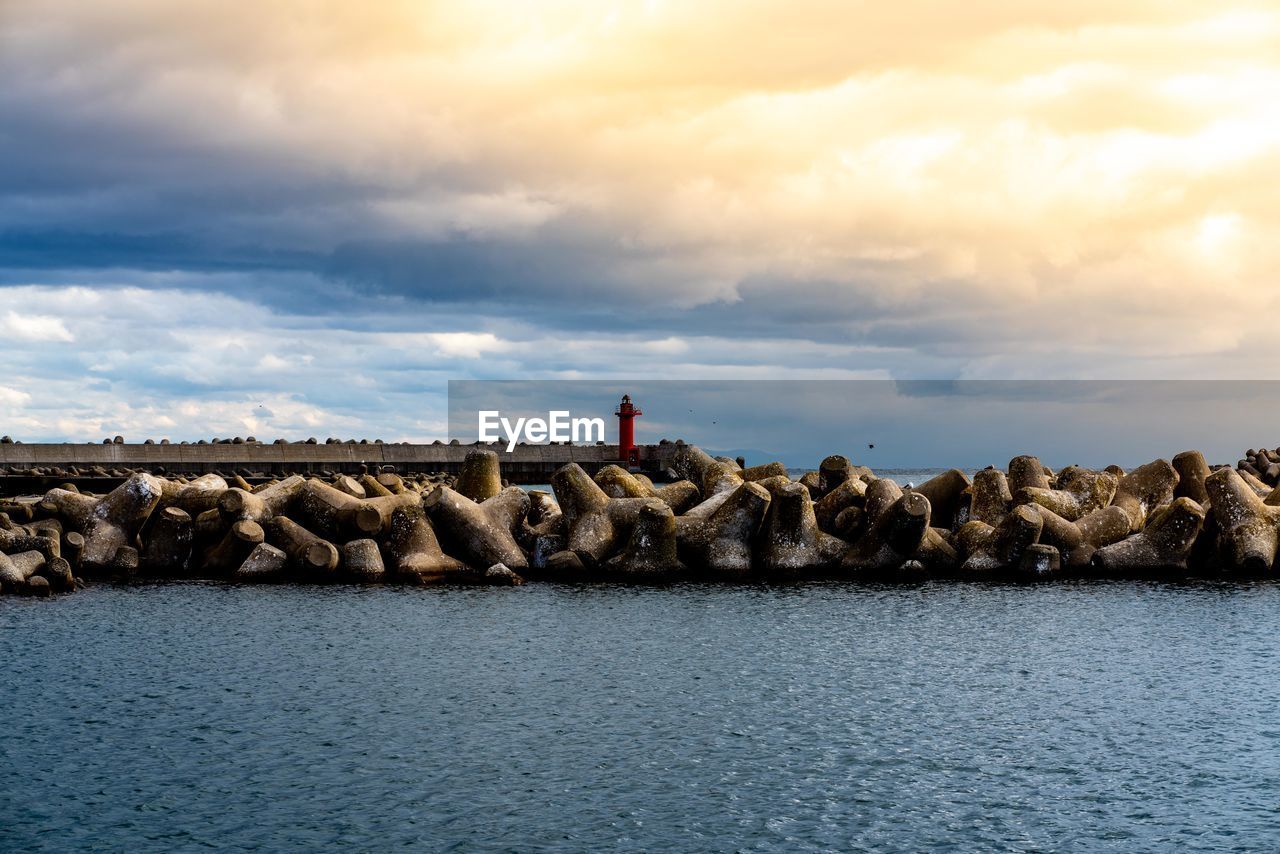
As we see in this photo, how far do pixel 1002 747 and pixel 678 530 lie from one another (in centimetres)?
1541

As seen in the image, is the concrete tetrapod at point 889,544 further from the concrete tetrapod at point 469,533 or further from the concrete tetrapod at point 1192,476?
the concrete tetrapod at point 1192,476

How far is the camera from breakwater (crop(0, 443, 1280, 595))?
2891 centimetres

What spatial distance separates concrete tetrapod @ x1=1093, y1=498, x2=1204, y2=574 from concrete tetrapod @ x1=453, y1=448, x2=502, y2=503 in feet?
49.5

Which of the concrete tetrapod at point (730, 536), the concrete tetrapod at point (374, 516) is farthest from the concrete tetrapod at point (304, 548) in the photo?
the concrete tetrapod at point (730, 536)

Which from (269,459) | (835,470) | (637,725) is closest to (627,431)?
(269,459)

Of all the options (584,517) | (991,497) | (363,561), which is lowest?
(363,561)

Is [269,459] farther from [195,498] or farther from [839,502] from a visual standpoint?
[839,502]

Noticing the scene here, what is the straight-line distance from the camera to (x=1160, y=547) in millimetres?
29625

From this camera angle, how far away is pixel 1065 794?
43.4 feet

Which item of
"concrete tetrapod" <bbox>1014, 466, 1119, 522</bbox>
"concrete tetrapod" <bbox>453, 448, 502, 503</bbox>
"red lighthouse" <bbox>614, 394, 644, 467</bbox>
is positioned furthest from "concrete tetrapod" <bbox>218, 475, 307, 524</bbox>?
"red lighthouse" <bbox>614, 394, 644, 467</bbox>

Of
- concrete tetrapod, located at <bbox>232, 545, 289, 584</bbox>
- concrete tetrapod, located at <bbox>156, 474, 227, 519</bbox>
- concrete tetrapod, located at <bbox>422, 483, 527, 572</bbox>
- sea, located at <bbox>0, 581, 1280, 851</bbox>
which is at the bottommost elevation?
sea, located at <bbox>0, 581, 1280, 851</bbox>

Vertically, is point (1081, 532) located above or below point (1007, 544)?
above

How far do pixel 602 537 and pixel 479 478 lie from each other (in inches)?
213

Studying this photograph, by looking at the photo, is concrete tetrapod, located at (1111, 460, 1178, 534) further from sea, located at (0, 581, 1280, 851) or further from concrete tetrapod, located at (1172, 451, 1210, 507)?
sea, located at (0, 581, 1280, 851)
